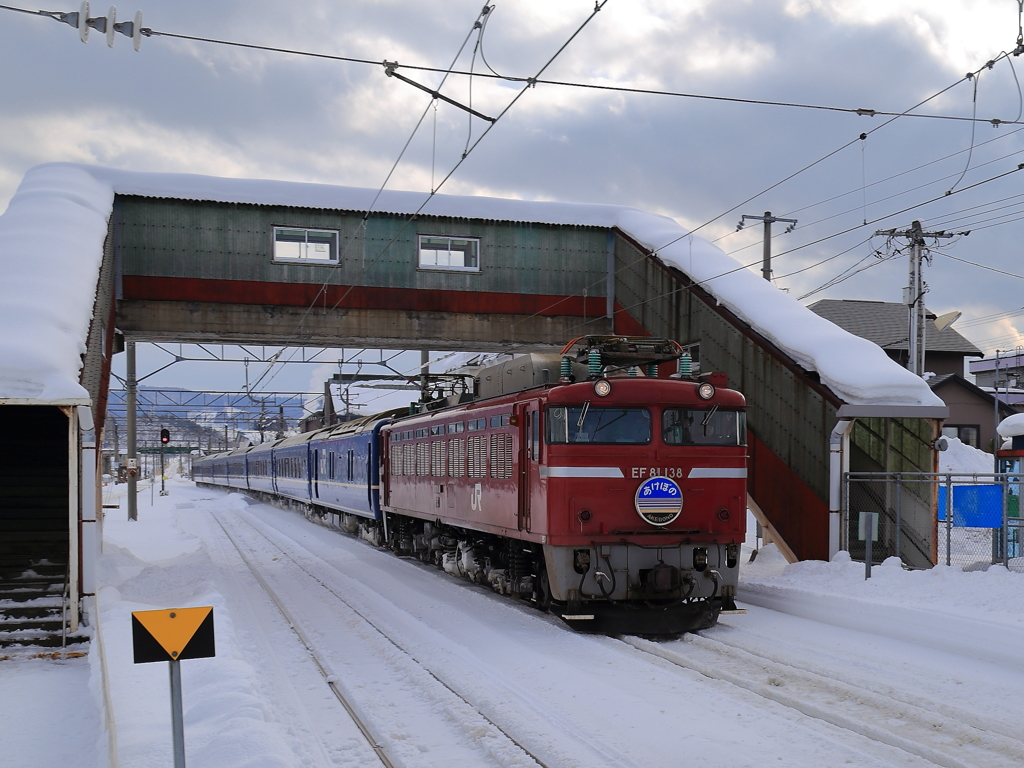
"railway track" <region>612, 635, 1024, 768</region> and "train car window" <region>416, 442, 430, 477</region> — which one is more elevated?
"train car window" <region>416, 442, 430, 477</region>

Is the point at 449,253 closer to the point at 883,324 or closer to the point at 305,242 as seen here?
the point at 305,242

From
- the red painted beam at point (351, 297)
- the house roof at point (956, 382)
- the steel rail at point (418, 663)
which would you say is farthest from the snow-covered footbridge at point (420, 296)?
the house roof at point (956, 382)

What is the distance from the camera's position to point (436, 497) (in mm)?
16828

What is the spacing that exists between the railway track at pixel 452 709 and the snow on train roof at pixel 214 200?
4.45m

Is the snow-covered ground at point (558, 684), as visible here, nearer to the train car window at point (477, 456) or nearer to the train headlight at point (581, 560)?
the train headlight at point (581, 560)

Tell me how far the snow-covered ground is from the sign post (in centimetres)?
119

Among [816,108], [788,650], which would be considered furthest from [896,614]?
[816,108]

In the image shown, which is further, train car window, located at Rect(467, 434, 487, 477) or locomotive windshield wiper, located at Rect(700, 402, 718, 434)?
train car window, located at Rect(467, 434, 487, 477)

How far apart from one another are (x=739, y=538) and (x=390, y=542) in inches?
457

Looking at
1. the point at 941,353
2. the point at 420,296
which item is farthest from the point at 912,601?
the point at 941,353

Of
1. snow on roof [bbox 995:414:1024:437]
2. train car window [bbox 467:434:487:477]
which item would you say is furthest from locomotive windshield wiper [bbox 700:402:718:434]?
snow on roof [bbox 995:414:1024:437]

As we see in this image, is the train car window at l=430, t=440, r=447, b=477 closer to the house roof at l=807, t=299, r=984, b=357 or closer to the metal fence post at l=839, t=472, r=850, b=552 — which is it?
the metal fence post at l=839, t=472, r=850, b=552

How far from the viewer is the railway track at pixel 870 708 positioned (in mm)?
6840

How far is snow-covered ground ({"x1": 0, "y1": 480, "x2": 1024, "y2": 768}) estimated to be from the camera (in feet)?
22.7
